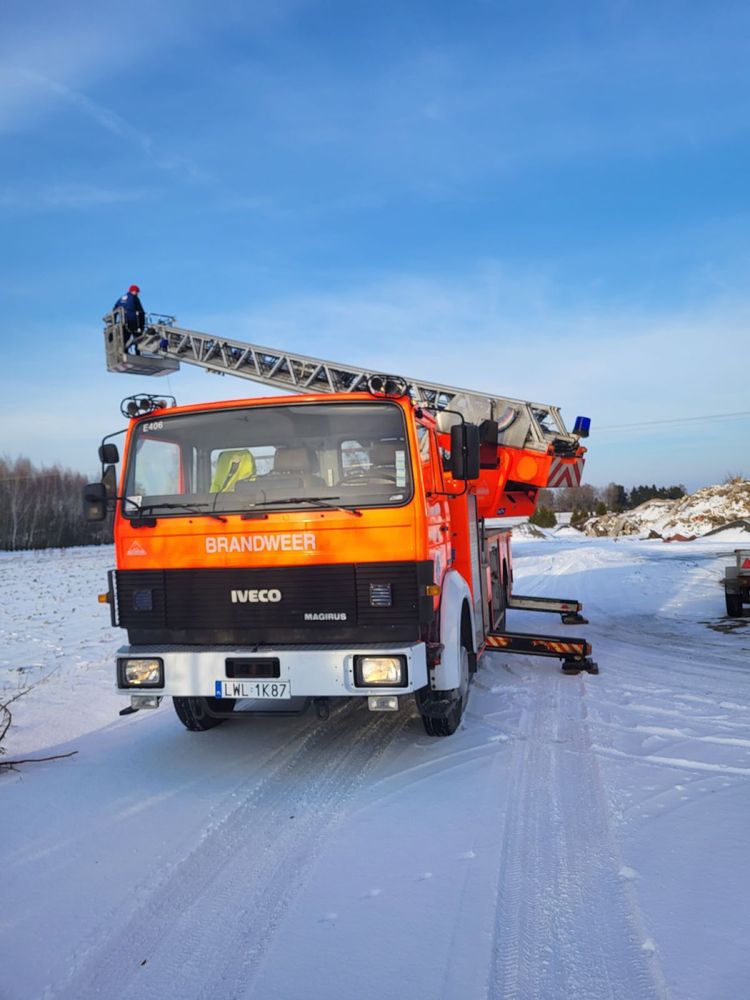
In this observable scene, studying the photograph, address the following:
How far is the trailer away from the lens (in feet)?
33.8

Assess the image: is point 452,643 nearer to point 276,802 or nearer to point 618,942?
point 276,802

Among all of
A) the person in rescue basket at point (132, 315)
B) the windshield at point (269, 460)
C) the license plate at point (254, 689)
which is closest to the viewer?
the license plate at point (254, 689)

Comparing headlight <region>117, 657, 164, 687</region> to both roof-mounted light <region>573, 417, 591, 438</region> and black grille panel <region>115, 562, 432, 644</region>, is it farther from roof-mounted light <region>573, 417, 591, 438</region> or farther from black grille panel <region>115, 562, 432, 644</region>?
roof-mounted light <region>573, 417, 591, 438</region>

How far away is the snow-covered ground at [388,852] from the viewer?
8.66 feet

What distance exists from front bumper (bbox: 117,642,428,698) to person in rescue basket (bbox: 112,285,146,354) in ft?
30.0

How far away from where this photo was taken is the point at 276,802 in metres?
4.23

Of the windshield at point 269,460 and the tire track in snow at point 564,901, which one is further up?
the windshield at point 269,460

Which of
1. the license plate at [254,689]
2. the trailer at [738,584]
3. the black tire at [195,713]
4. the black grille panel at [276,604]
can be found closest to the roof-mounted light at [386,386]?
the black grille panel at [276,604]

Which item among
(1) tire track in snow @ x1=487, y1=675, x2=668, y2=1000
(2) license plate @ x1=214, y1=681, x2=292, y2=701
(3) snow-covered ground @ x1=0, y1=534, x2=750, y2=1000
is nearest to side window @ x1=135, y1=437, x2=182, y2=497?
(2) license plate @ x1=214, y1=681, x2=292, y2=701

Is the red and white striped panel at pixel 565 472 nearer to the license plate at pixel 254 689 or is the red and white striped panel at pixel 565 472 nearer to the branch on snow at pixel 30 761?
the license plate at pixel 254 689

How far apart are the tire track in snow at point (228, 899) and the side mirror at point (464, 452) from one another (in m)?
2.12

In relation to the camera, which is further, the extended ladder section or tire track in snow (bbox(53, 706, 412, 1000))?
the extended ladder section

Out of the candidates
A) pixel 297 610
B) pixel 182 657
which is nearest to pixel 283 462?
pixel 297 610

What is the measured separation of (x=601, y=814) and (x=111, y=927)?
2500 mm
